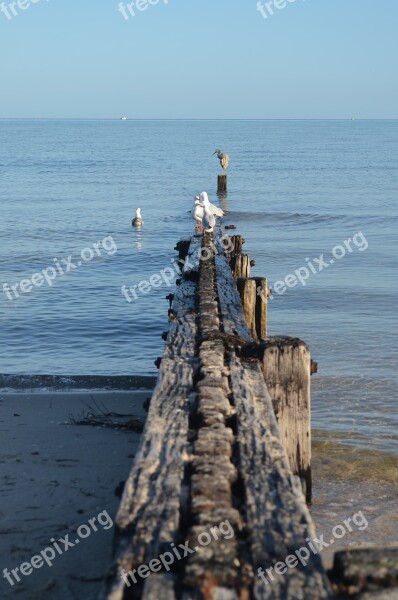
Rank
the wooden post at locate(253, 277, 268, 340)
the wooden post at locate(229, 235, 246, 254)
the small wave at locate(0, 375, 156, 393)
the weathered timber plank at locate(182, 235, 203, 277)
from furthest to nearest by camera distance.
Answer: the wooden post at locate(229, 235, 246, 254)
the small wave at locate(0, 375, 156, 393)
the weathered timber plank at locate(182, 235, 203, 277)
the wooden post at locate(253, 277, 268, 340)

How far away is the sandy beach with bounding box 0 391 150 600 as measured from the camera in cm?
454

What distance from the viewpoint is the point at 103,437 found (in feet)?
22.9

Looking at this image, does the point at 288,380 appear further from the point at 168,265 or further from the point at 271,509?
the point at 168,265

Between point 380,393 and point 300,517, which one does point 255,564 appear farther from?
point 380,393

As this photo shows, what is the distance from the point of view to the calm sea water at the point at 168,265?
1022 cm

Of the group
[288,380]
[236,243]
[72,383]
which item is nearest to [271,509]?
[288,380]

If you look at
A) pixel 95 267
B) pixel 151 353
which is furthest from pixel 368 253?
pixel 151 353

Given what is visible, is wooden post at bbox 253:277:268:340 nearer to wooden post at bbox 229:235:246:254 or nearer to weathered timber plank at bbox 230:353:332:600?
wooden post at bbox 229:235:246:254

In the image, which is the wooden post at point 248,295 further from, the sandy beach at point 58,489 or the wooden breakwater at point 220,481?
the wooden breakwater at point 220,481

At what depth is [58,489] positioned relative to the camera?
5723mm

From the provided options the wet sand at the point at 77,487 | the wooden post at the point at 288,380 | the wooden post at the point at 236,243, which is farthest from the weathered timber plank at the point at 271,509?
the wooden post at the point at 236,243

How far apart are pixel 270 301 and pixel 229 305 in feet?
25.4

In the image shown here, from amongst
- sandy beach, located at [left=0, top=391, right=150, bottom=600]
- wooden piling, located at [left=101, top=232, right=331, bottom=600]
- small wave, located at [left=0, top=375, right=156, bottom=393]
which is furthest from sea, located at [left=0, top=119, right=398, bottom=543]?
wooden piling, located at [left=101, top=232, right=331, bottom=600]

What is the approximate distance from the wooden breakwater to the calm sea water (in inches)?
115
